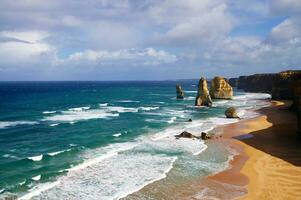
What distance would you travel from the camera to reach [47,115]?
63938 millimetres

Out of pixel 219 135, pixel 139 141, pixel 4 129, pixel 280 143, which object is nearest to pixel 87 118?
pixel 4 129

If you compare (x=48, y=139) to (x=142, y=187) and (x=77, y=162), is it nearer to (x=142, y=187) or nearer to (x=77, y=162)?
(x=77, y=162)

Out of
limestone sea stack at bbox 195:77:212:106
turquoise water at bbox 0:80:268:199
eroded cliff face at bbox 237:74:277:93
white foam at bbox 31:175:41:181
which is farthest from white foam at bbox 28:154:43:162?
eroded cliff face at bbox 237:74:277:93

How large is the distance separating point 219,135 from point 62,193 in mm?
25684

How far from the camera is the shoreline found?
82.3 ft

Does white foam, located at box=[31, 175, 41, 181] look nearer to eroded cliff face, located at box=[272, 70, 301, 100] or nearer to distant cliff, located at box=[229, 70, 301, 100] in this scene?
distant cliff, located at box=[229, 70, 301, 100]

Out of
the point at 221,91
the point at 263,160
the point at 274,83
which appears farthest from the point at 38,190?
the point at 221,91

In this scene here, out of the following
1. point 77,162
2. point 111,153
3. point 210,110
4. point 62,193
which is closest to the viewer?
point 62,193

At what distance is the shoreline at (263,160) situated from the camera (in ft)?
82.3

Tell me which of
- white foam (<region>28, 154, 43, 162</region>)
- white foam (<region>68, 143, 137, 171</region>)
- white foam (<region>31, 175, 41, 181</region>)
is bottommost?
white foam (<region>31, 175, 41, 181</region>)

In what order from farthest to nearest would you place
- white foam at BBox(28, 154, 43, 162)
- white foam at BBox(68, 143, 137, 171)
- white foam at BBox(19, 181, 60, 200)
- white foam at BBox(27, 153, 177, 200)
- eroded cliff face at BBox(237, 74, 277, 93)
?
eroded cliff face at BBox(237, 74, 277, 93) → white foam at BBox(28, 154, 43, 162) → white foam at BBox(68, 143, 137, 171) → white foam at BBox(27, 153, 177, 200) → white foam at BBox(19, 181, 60, 200)

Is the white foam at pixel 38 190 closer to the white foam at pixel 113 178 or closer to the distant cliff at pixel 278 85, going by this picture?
the white foam at pixel 113 178

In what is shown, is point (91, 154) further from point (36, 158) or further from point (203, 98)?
point (203, 98)

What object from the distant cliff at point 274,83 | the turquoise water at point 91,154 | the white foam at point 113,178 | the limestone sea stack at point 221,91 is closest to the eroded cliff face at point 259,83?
the distant cliff at point 274,83
